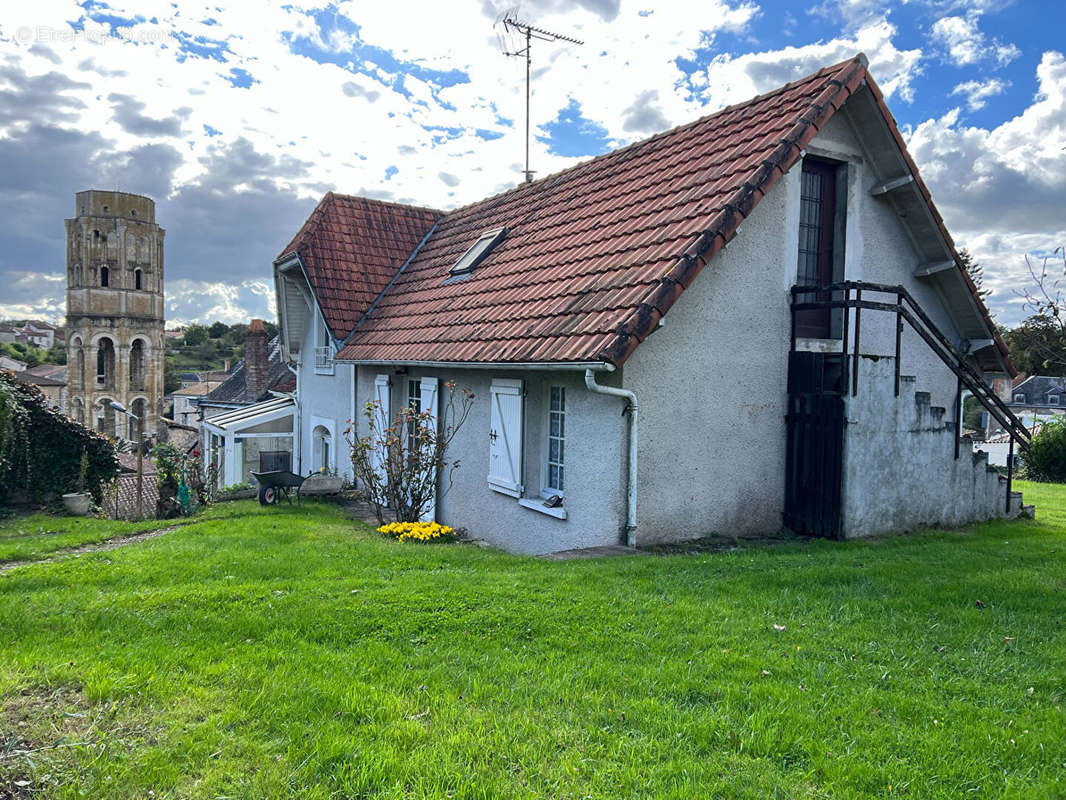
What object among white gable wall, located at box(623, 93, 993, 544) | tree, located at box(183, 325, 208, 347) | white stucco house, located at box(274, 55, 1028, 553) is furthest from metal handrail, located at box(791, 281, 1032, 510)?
tree, located at box(183, 325, 208, 347)

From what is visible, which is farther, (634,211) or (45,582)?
(634,211)

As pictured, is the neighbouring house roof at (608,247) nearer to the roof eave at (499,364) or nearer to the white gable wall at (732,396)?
the roof eave at (499,364)

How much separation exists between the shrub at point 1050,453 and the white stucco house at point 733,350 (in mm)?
12441

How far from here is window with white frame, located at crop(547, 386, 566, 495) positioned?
32.0ft

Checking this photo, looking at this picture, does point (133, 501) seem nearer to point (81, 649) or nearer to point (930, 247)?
point (81, 649)

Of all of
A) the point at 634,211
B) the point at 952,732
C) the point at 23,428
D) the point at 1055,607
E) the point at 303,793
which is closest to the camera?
the point at 303,793

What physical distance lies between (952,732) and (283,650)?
4.06m

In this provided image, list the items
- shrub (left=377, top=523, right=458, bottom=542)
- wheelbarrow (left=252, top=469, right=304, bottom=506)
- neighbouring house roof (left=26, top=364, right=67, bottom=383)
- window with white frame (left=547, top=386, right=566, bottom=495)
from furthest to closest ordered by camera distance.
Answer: neighbouring house roof (left=26, top=364, right=67, bottom=383) → wheelbarrow (left=252, top=469, right=304, bottom=506) → shrub (left=377, top=523, right=458, bottom=542) → window with white frame (left=547, top=386, right=566, bottom=495)

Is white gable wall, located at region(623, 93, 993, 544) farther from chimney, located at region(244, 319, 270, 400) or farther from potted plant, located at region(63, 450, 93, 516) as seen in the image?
chimney, located at region(244, 319, 270, 400)

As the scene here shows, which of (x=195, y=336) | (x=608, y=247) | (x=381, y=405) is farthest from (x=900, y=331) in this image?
(x=195, y=336)

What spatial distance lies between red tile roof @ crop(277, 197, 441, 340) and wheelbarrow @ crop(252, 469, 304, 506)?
343 centimetres

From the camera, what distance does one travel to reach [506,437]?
10.3 meters

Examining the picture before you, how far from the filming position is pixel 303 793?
3.20 m

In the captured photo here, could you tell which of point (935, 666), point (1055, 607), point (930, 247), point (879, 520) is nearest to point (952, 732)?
point (935, 666)
